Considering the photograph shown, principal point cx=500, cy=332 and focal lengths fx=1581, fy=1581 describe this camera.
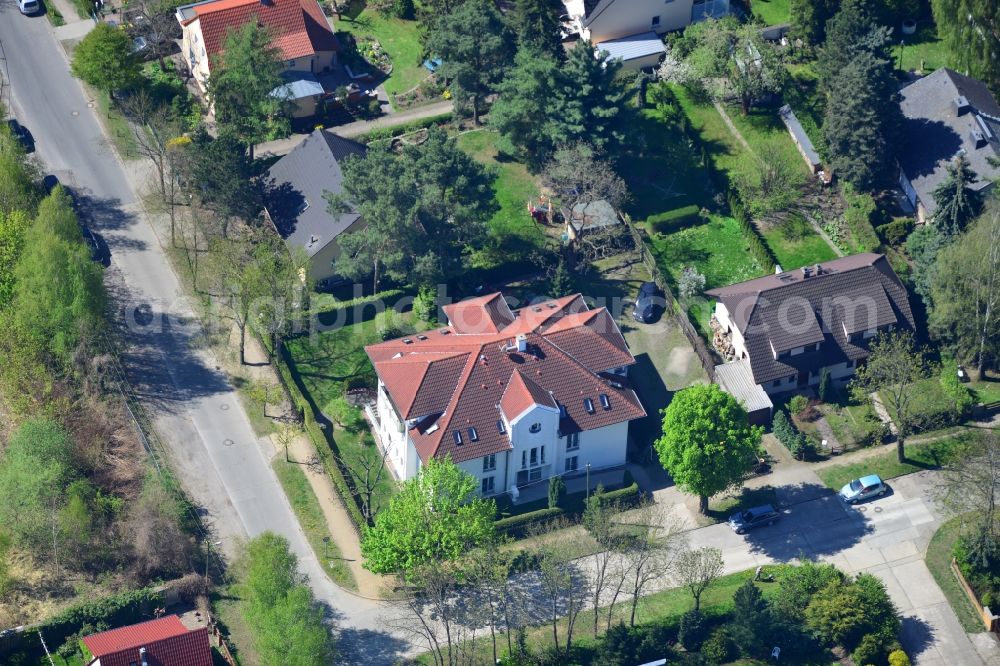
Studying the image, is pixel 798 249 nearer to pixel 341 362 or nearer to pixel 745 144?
pixel 745 144

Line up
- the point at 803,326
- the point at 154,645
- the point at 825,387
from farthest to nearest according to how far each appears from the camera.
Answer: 1. the point at 803,326
2. the point at 825,387
3. the point at 154,645

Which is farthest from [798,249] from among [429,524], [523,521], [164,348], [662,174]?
[164,348]

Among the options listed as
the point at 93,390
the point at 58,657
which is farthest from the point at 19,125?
the point at 58,657

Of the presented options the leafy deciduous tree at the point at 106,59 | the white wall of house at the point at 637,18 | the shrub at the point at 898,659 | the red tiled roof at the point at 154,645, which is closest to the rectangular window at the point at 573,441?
the shrub at the point at 898,659

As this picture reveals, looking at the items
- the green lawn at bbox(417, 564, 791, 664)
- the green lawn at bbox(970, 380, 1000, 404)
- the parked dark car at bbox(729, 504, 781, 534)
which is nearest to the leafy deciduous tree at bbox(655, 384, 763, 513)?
the parked dark car at bbox(729, 504, 781, 534)

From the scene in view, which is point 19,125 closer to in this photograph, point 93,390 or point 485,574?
point 93,390

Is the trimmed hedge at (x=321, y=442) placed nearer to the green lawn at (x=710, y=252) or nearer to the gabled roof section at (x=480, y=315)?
the gabled roof section at (x=480, y=315)
